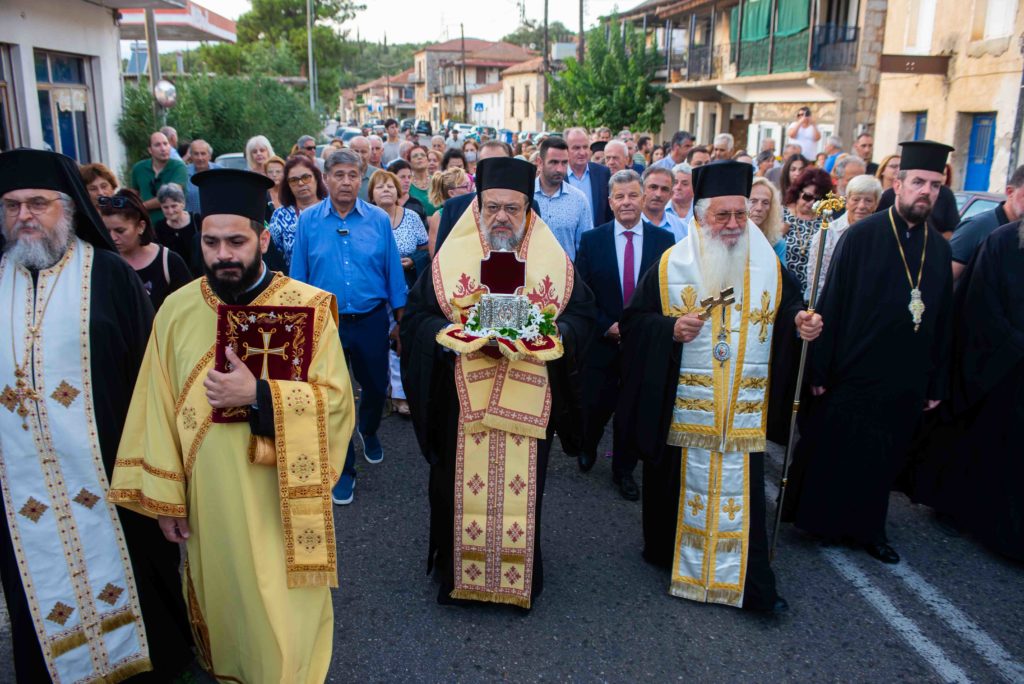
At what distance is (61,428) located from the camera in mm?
3215

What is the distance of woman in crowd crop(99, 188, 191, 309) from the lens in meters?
4.43

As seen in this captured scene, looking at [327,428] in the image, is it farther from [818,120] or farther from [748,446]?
[818,120]

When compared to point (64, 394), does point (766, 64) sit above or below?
above

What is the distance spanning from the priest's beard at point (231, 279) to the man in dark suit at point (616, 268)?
2880mm

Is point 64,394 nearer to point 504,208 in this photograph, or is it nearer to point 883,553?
point 504,208

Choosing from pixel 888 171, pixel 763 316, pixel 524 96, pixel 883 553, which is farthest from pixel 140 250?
pixel 524 96

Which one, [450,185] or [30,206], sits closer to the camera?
[30,206]

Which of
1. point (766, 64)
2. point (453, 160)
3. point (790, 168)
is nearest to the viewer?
point (790, 168)

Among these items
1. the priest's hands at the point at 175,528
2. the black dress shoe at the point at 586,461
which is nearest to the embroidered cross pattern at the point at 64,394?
the priest's hands at the point at 175,528

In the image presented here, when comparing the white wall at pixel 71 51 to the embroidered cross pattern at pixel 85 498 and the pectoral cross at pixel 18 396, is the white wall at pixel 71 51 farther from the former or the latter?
the embroidered cross pattern at pixel 85 498

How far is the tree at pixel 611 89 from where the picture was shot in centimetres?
3338

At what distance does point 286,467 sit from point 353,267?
253 cm

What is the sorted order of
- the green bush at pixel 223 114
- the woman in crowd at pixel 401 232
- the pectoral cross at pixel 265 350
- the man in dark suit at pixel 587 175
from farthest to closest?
the green bush at pixel 223 114 → the man in dark suit at pixel 587 175 → the woman in crowd at pixel 401 232 → the pectoral cross at pixel 265 350

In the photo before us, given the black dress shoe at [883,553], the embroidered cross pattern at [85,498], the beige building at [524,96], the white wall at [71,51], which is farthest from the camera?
the beige building at [524,96]
